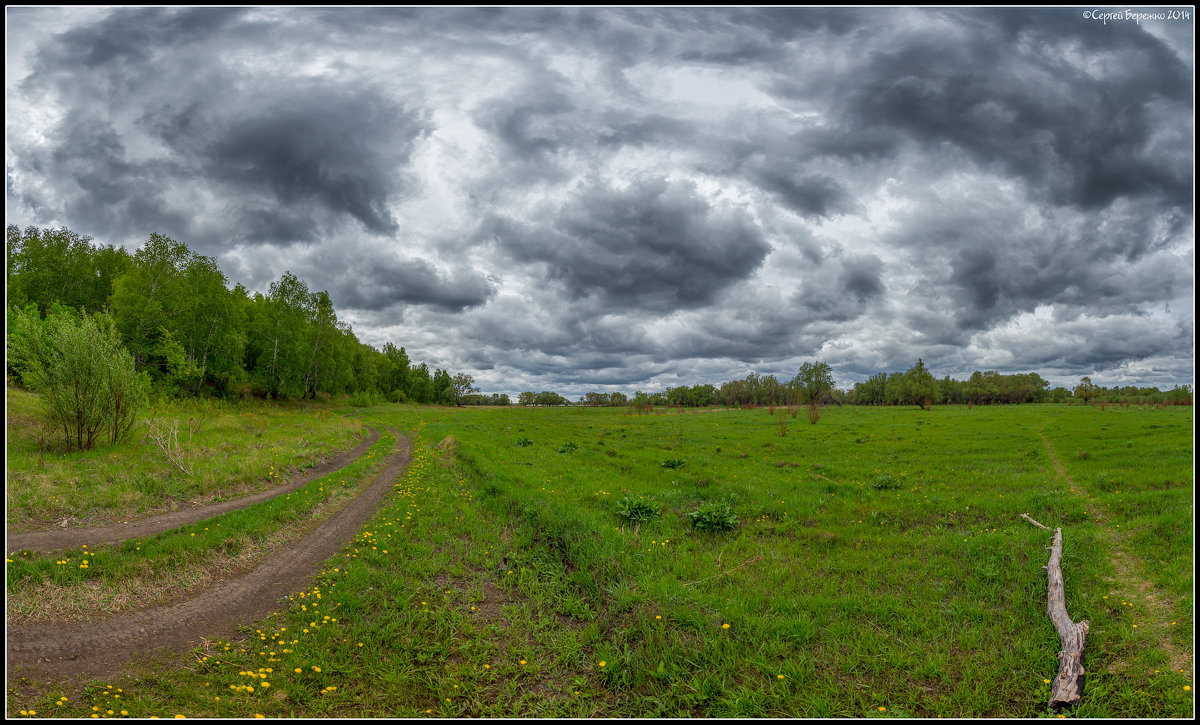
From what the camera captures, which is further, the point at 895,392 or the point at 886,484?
the point at 895,392

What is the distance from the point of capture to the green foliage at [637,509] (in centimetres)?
1258

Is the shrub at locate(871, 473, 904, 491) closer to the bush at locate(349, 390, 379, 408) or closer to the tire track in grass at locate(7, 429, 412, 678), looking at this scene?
the tire track in grass at locate(7, 429, 412, 678)

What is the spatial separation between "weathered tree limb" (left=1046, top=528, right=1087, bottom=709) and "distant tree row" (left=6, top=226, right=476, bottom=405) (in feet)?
156

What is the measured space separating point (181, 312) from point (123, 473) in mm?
43740

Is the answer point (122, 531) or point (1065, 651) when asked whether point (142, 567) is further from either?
point (1065, 651)

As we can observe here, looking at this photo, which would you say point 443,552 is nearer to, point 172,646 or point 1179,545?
point 172,646

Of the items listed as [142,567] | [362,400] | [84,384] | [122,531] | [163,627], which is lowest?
[362,400]

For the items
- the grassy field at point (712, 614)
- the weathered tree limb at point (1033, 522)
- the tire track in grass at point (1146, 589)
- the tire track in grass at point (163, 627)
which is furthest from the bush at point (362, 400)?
the tire track in grass at point (1146, 589)

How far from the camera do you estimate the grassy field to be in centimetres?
595

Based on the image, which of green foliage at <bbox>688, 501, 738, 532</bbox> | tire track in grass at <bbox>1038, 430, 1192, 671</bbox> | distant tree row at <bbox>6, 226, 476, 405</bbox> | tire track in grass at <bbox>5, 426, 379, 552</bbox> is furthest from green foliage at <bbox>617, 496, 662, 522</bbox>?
distant tree row at <bbox>6, 226, 476, 405</bbox>

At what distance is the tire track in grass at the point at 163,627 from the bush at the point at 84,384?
51.5 feet

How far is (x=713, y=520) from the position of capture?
12.0m

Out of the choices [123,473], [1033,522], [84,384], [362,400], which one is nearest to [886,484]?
[1033,522]

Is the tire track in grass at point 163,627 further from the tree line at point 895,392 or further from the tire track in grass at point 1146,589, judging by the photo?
the tree line at point 895,392
